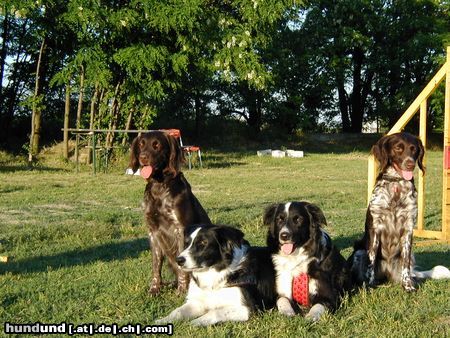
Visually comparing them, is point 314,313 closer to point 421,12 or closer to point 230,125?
point 230,125

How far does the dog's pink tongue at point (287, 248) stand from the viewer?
5.05 metres

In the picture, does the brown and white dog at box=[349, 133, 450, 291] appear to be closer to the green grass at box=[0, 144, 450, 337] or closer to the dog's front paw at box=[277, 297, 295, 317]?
the green grass at box=[0, 144, 450, 337]

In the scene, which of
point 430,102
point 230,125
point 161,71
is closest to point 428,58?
point 430,102

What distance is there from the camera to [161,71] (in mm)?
23016

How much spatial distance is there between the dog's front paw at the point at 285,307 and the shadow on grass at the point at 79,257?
2.80 meters

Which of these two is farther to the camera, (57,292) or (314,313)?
(57,292)

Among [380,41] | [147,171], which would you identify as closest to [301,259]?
[147,171]

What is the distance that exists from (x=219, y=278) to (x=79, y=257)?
9.77 feet

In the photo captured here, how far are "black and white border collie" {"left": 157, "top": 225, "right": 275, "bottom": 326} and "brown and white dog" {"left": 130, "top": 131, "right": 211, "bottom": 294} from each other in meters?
0.59

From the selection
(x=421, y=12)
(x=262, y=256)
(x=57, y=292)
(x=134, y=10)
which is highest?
(x=421, y=12)

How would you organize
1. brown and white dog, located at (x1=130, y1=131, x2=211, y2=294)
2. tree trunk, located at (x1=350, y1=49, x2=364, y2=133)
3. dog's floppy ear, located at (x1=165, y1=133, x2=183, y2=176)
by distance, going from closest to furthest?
brown and white dog, located at (x1=130, y1=131, x2=211, y2=294)
dog's floppy ear, located at (x1=165, y1=133, x2=183, y2=176)
tree trunk, located at (x1=350, y1=49, x2=364, y2=133)

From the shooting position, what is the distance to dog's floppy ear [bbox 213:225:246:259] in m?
4.91

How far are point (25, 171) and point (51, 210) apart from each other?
8.37 meters

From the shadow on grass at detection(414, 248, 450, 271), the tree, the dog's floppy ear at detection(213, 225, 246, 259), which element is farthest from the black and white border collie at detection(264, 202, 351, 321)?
the tree
